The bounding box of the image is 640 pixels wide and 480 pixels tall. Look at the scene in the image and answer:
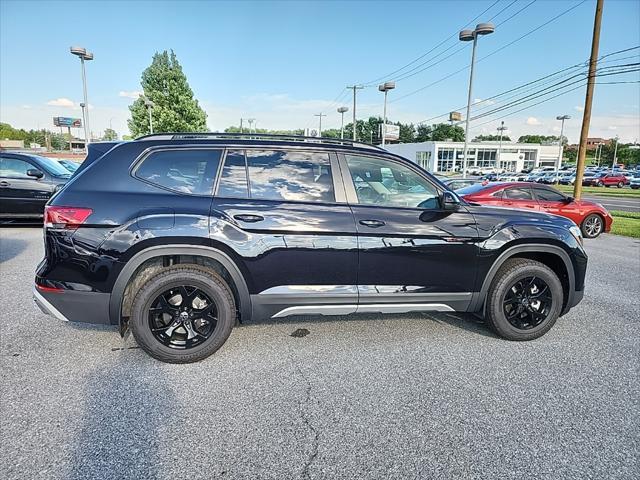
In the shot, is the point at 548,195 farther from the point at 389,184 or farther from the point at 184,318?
the point at 184,318

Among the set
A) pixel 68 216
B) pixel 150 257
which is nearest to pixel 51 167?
pixel 68 216

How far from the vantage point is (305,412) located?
2652mm

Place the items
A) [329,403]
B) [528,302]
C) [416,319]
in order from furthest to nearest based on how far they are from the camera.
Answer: [416,319] → [528,302] → [329,403]

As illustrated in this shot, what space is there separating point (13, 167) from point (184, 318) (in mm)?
8155

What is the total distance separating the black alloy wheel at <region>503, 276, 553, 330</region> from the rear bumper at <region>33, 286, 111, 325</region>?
355 cm

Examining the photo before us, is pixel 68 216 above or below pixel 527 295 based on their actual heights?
above

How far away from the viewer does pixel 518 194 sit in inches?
376

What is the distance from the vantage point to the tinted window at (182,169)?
3213mm

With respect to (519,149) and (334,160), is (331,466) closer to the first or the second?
(334,160)

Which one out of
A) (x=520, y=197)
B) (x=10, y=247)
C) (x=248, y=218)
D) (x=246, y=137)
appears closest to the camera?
(x=248, y=218)

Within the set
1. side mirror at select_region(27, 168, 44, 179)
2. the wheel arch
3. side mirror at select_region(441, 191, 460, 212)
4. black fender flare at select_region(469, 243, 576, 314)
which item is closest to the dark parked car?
side mirror at select_region(27, 168, 44, 179)

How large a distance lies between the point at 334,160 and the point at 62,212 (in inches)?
87.0

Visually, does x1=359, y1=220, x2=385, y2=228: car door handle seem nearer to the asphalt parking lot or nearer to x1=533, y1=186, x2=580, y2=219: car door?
the asphalt parking lot

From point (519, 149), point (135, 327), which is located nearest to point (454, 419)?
point (135, 327)
